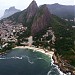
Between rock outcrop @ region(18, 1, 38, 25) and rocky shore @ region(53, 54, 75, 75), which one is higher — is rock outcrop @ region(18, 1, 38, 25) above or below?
above

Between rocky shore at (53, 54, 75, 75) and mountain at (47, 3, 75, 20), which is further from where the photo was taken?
mountain at (47, 3, 75, 20)

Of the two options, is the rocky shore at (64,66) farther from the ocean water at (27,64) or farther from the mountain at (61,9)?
the mountain at (61,9)

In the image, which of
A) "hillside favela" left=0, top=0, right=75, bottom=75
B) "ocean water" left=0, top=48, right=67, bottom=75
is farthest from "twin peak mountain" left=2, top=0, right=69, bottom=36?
"ocean water" left=0, top=48, right=67, bottom=75

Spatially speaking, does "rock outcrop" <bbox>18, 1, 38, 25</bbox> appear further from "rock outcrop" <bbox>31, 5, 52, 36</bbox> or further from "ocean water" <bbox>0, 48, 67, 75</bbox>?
"ocean water" <bbox>0, 48, 67, 75</bbox>

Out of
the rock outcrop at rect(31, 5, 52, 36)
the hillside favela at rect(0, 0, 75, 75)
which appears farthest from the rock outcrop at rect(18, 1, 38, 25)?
the rock outcrop at rect(31, 5, 52, 36)

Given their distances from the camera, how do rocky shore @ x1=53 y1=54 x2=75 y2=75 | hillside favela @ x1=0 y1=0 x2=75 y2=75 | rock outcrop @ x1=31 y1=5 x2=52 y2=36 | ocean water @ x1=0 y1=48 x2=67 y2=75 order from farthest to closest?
rock outcrop @ x1=31 y1=5 x2=52 y2=36 → hillside favela @ x1=0 y1=0 x2=75 y2=75 → rocky shore @ x1=53 y1=54 x2=75 y2=75 → ocean water @ x1=0 y1=48 x2=67 y2=75

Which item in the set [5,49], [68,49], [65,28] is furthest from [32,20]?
[68,49]

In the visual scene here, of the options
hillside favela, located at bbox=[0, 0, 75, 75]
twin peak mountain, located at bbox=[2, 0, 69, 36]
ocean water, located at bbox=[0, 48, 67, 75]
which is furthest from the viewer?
twin peak mountain, located at bbox=[2, 0, 69, 36]

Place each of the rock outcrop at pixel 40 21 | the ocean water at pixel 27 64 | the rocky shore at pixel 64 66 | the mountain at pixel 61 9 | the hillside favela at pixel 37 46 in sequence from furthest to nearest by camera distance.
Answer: the mountain at pixel 61 9
the rock outcrop at pixel 40 21
the hillside favela at pixel 37 46
the rocky shore at pixel 64 66
the ocean water at pixel 27 64

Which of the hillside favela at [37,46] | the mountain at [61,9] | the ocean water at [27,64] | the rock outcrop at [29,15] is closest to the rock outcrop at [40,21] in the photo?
the hillside favela at [37,46]
